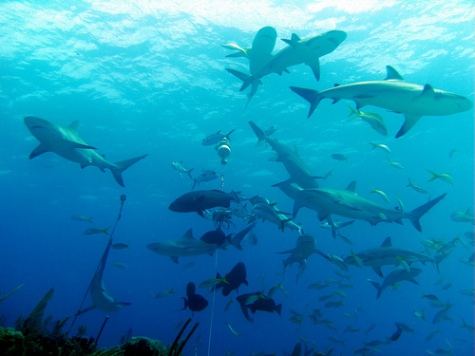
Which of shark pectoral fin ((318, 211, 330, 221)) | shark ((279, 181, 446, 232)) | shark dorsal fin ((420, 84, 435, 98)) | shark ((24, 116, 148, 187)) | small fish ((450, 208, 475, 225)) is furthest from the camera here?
small fish ((450, 208, 475, 225))

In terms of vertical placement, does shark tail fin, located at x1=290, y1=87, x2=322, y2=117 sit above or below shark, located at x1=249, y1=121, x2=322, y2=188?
above

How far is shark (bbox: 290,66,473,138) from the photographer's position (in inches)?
184

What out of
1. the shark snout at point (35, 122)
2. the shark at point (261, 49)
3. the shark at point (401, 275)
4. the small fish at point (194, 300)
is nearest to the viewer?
the small fish at point (194, 300)

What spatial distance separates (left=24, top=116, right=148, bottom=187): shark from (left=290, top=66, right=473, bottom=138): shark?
551 centimetres

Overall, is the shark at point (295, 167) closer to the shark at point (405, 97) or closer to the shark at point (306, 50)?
the shark at point (306, 50)

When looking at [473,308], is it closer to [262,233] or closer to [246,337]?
[246,337]

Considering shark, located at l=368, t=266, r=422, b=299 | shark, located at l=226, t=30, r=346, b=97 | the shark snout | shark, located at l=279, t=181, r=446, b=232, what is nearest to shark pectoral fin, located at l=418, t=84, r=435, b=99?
shark, located at l=226, t=30, r=346, b=97

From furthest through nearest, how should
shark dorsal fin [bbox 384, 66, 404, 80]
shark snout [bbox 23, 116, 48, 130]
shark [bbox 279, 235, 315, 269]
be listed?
shark [bbox 279, 235, 315, 269]
shark snout [bbox 23, 116, 48, 130]
shark dorsal fin [bbox 384, 66, 404, 80]

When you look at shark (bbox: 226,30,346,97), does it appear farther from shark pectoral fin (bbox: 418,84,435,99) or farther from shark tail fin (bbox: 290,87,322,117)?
shark pectoral fin (bbox: 418,84,435,99)

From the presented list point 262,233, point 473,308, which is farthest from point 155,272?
point 473,308

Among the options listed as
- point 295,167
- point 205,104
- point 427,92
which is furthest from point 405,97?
point 205,104

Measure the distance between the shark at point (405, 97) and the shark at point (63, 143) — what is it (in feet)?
18.1

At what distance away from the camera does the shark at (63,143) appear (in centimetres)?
742

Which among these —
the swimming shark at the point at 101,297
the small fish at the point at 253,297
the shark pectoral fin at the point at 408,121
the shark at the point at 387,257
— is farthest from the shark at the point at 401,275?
the swimming shark at the point at 101,297
